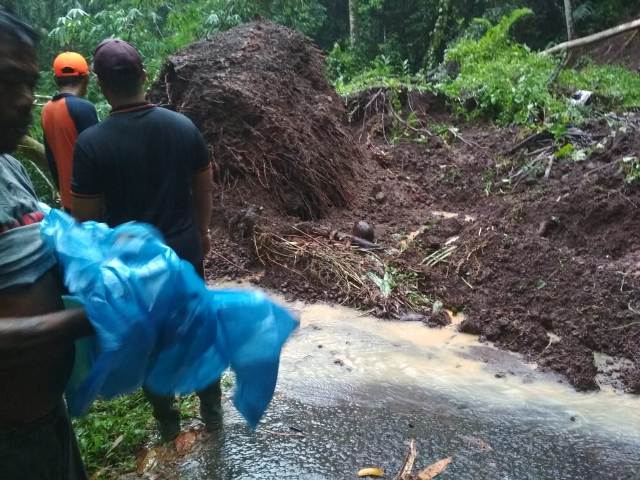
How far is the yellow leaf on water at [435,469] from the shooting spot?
290cm

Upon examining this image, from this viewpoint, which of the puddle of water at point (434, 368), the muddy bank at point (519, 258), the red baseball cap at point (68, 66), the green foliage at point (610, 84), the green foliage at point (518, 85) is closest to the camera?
the puddle of water at point (434, 368)

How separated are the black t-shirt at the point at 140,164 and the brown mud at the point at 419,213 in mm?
2606

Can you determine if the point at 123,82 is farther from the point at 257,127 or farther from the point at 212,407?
the point at 257,127

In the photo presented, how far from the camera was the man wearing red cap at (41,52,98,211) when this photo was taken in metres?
3.83

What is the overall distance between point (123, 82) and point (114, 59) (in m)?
0.10

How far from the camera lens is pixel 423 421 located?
11.2 ft

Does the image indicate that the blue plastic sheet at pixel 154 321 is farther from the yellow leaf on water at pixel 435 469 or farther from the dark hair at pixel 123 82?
the yellow leaf on water at pixel 435 469

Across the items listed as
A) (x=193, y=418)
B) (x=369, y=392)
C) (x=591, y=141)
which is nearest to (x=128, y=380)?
(x=193, y=418)

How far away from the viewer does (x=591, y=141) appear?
Result: 26.3ft

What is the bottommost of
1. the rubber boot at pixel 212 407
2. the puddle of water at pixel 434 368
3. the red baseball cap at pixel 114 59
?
the puddle of water at pixel 434 368

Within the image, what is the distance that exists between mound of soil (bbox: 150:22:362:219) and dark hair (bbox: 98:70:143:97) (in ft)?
11.0

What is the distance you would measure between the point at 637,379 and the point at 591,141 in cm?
492

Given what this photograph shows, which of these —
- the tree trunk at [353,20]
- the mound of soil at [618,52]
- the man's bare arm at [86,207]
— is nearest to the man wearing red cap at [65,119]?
the man's bare arm at [86,207]

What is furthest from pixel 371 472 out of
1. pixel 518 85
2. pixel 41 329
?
pixel 518 85
